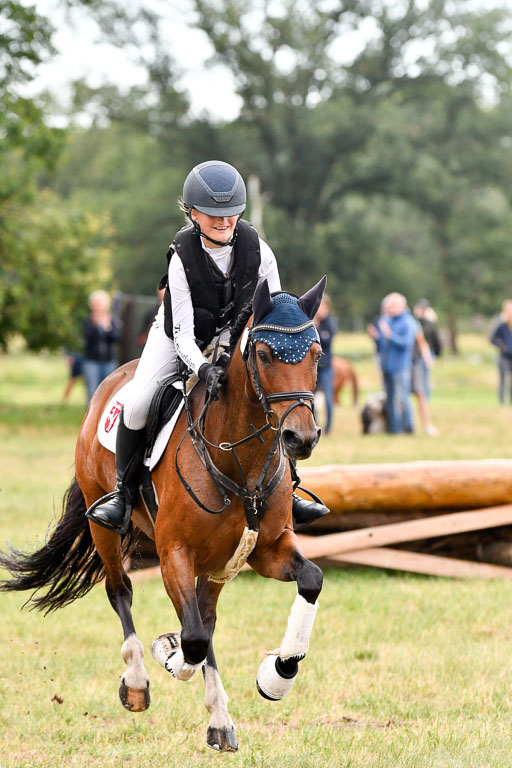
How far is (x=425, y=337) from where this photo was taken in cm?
1903

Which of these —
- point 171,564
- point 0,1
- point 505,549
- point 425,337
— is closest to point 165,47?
point 0,1

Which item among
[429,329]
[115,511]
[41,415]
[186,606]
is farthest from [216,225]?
[41,415]

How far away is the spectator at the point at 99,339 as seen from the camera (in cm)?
1738

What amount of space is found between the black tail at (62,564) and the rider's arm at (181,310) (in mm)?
2070

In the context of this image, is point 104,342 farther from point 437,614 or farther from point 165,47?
point 165,47

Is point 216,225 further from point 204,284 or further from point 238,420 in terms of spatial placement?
point 238,420

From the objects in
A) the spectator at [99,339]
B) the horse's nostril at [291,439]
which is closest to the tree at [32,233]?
the spectator at [99,339]

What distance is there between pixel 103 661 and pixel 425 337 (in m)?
13.5

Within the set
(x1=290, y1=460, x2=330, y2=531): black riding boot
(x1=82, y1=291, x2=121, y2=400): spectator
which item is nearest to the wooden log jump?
(x1=290, y1=460, x2=330, y2=531): black riding boot

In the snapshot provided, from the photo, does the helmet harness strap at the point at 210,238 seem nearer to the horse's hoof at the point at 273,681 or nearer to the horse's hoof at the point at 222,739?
the horse's hoof at the point at 273,681

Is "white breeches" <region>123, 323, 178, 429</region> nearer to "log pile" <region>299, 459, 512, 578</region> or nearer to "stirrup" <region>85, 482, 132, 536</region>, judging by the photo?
"stirrup" <region>85, 482, 132, 536</region>

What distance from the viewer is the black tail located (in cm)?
628

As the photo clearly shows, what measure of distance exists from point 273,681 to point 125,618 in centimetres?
152

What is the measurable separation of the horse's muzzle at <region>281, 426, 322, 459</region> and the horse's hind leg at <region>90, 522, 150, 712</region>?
2202 mm
